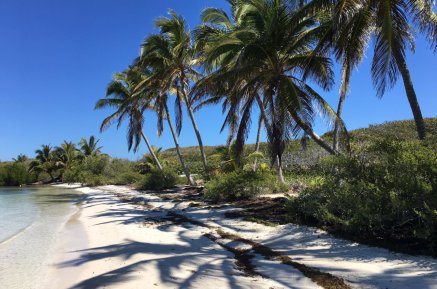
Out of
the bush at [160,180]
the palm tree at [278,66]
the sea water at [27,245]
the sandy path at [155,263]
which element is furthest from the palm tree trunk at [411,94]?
the bush at [160,180]

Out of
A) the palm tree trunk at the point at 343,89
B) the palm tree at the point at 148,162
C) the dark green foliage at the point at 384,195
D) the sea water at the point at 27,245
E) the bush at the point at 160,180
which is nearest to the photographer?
the dark green foliage at the point at 384,195

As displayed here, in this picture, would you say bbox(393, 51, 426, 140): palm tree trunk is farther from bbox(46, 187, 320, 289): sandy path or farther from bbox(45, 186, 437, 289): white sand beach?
bbox(46, 187, 320, 289): sandy path

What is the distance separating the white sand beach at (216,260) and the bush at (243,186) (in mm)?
3884

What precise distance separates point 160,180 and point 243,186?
11029mm

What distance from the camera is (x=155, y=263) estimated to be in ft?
20.5

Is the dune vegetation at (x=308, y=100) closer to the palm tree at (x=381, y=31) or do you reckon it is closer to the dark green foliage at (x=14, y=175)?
the palm tree at (x=381, y=31)

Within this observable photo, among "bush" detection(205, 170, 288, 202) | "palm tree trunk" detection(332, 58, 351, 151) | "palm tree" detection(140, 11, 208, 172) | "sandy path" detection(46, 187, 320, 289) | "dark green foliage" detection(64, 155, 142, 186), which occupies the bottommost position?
"sandy path" detection(46, 187, 320, 289)

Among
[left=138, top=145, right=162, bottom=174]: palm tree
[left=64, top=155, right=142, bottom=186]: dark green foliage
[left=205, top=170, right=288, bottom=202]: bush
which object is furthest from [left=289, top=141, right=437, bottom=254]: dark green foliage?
[left=64, top=155, right=142, bottom=186]: dark green foliage

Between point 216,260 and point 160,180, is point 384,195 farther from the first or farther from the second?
point 160,180

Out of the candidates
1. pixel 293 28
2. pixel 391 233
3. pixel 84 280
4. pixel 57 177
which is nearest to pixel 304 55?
pixel 293 28

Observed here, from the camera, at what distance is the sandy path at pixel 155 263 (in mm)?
5281

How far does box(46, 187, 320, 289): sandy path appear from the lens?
5281 millimetres

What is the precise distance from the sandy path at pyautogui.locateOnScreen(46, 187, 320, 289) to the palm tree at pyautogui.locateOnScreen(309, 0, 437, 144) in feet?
16.8

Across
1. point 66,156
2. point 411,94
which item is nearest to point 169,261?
point 411,94
